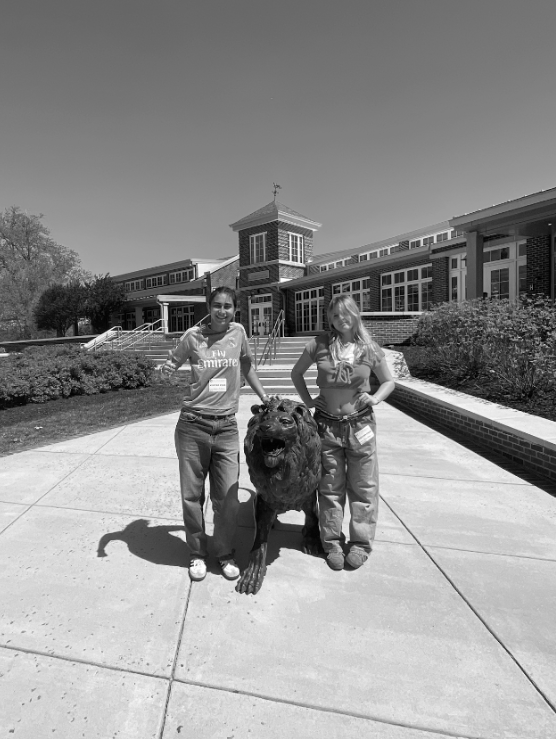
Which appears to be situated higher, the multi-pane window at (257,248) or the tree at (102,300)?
the multi-pane window at (257,248)

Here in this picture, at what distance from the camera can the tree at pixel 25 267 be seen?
111 feet

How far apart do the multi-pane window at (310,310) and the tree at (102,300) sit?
52.3 feet

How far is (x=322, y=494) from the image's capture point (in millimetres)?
2799

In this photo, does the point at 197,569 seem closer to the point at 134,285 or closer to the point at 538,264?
the point at 538,264

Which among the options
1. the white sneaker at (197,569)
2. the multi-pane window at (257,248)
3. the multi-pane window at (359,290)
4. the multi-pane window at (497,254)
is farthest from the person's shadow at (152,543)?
the multi-pane window at (257,248)

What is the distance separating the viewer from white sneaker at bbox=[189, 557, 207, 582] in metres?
2.58

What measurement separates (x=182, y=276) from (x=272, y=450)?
31.2m

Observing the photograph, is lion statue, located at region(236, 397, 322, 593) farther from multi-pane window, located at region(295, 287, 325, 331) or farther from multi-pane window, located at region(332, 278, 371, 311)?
multi-pane window, located at region(295, 287, 325, 331)

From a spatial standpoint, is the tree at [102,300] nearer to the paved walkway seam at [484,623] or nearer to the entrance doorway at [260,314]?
the entrance doorway at [260,314]

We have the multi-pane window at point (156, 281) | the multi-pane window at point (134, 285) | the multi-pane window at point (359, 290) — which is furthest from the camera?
the multi-pane window at point (134, 285)

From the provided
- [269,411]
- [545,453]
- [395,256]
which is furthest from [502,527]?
[395,256]

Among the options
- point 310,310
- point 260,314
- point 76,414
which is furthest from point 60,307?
point 76,414

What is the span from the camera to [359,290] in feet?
69.2

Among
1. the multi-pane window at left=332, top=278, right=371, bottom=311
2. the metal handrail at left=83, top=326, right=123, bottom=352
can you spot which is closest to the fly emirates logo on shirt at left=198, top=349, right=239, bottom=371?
the multi-pane window at left=332, top=278, right=371, bottom=311
